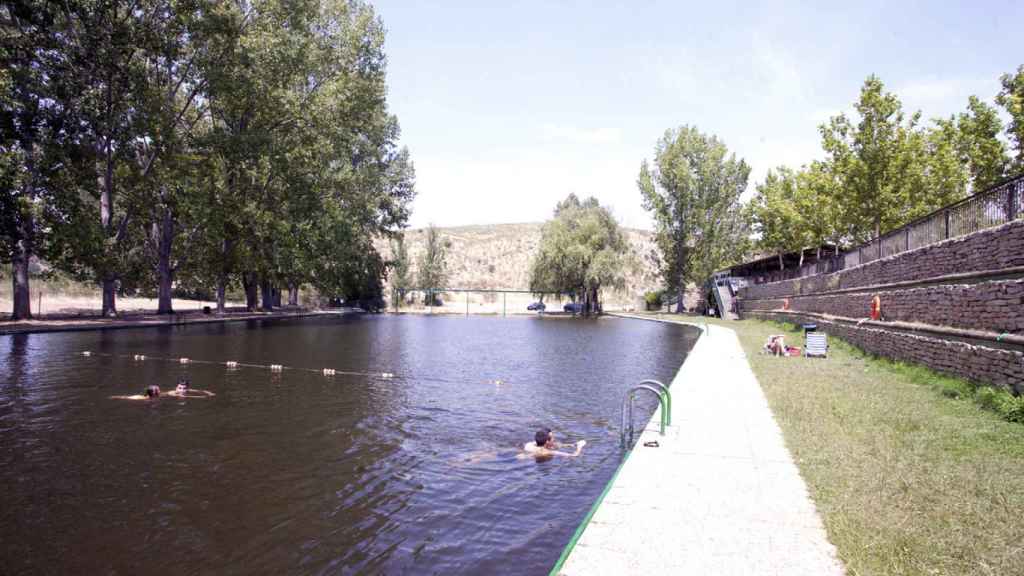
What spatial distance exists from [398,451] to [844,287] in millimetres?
23580

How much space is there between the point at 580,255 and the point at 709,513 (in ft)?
180

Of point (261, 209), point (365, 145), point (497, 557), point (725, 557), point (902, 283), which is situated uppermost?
point (365, 145)

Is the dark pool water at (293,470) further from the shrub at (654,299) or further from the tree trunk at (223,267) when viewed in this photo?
the shrub at (654,299)

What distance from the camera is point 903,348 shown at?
54.9ft

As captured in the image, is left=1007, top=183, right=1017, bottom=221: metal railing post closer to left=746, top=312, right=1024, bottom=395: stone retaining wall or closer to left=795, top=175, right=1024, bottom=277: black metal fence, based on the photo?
left=795, top=175, right=1024, bottom=277: black metal fence

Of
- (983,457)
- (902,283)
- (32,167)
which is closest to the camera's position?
(983,457)

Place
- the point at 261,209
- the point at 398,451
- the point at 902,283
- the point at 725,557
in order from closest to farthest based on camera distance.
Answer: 1. the point at 725,557
2. the point at 398,451
3. the point at 902,283
4. the point at 261,209

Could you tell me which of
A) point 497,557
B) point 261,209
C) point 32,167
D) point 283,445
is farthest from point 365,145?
point 497,557

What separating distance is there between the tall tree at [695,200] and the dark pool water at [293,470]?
4540 cm

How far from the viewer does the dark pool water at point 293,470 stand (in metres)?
6.19

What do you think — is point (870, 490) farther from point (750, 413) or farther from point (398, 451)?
point (398, 451)

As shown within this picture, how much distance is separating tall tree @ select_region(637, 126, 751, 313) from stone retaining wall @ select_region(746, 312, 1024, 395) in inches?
1547

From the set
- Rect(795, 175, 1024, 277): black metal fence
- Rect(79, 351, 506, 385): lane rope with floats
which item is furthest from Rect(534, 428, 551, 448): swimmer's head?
Rect(795, 175, 1024, 277): black metal fence

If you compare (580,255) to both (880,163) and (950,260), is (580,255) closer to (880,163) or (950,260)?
(880,163)
